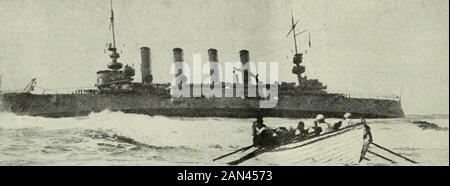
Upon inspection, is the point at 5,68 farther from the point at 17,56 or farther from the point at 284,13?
the point at 284,13

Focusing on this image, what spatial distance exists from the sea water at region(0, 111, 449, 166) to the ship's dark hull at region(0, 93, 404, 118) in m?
0.27

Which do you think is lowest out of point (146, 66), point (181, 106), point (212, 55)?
point (181, 106)

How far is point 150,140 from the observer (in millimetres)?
6059

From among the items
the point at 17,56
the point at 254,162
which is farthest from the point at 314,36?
the point at 17,56

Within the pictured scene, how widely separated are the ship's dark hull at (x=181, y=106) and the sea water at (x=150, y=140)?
0.88 feet

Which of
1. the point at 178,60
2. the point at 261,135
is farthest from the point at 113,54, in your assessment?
the point at 261,135

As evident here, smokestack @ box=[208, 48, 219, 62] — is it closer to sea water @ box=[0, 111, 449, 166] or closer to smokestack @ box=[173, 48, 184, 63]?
smokestack @ box=[173, 48, 184, 63]

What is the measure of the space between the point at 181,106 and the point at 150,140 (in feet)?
3.85

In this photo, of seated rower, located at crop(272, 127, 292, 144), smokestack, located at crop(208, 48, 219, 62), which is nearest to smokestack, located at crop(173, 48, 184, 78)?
smokestack, located at crop(208, 48, 219, 62)

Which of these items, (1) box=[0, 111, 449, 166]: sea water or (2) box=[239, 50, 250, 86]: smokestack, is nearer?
(1) box=[0, 111, 449, 166]: sea water

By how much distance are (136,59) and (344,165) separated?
3.19 metres

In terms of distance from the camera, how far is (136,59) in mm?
7129

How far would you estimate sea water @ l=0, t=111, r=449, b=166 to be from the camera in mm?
5824

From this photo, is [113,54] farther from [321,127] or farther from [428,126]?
[428,126]
